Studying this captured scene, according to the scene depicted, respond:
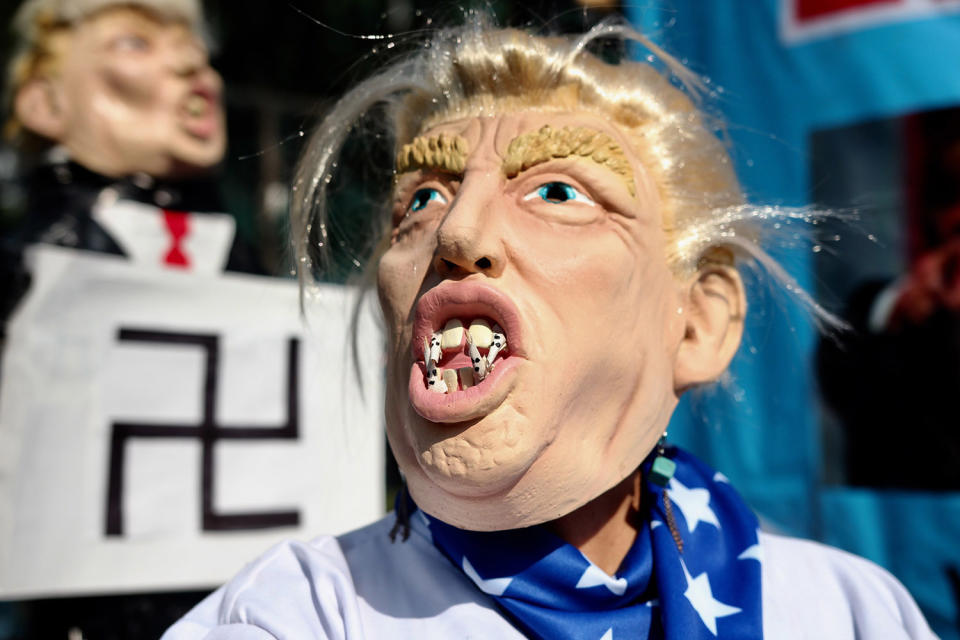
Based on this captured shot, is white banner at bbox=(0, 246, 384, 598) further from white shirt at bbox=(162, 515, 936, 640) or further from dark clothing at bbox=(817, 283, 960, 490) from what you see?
dark clothing at bbox=(817, 283, 960, 490)

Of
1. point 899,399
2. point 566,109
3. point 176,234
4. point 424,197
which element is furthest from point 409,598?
point 899,399

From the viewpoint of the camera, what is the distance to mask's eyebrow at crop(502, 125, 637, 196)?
1.39 meters

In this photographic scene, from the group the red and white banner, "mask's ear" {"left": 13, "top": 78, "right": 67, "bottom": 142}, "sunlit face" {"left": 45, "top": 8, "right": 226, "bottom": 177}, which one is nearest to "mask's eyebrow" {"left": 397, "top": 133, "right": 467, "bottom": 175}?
"sunlit face" {"left": 45, "top": 8, "right": 226, "bottom": 177}

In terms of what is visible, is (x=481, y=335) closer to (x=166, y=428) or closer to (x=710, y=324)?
(x=710, y=324)

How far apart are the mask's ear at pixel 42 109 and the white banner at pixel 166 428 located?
17.2 inches

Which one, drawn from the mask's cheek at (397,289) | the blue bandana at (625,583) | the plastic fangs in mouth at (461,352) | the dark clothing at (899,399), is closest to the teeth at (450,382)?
the plastic fangs in mouth at (461,352)

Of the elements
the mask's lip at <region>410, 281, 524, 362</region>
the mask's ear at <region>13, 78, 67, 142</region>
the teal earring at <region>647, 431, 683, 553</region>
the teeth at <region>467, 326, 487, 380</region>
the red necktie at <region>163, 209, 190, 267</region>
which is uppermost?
the mask's ear at <region>13, 78, 67, 142</region>

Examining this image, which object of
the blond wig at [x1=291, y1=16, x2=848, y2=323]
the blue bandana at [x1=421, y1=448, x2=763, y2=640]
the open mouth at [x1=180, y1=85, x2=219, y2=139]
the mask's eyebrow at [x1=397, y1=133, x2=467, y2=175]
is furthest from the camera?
the open mouth at [x1=180, y1=85, x2=219, y2=139]

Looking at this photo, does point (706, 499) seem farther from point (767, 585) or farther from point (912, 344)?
point (912, 344)

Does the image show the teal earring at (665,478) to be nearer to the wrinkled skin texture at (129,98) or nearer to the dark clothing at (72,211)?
the dark clothing at (72,211)

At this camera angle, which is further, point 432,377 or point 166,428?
point 166,428

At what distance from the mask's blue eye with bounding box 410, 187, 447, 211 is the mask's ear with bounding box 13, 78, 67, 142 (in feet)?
4.45

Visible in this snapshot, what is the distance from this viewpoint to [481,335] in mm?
1246

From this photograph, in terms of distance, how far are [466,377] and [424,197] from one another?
36cm
